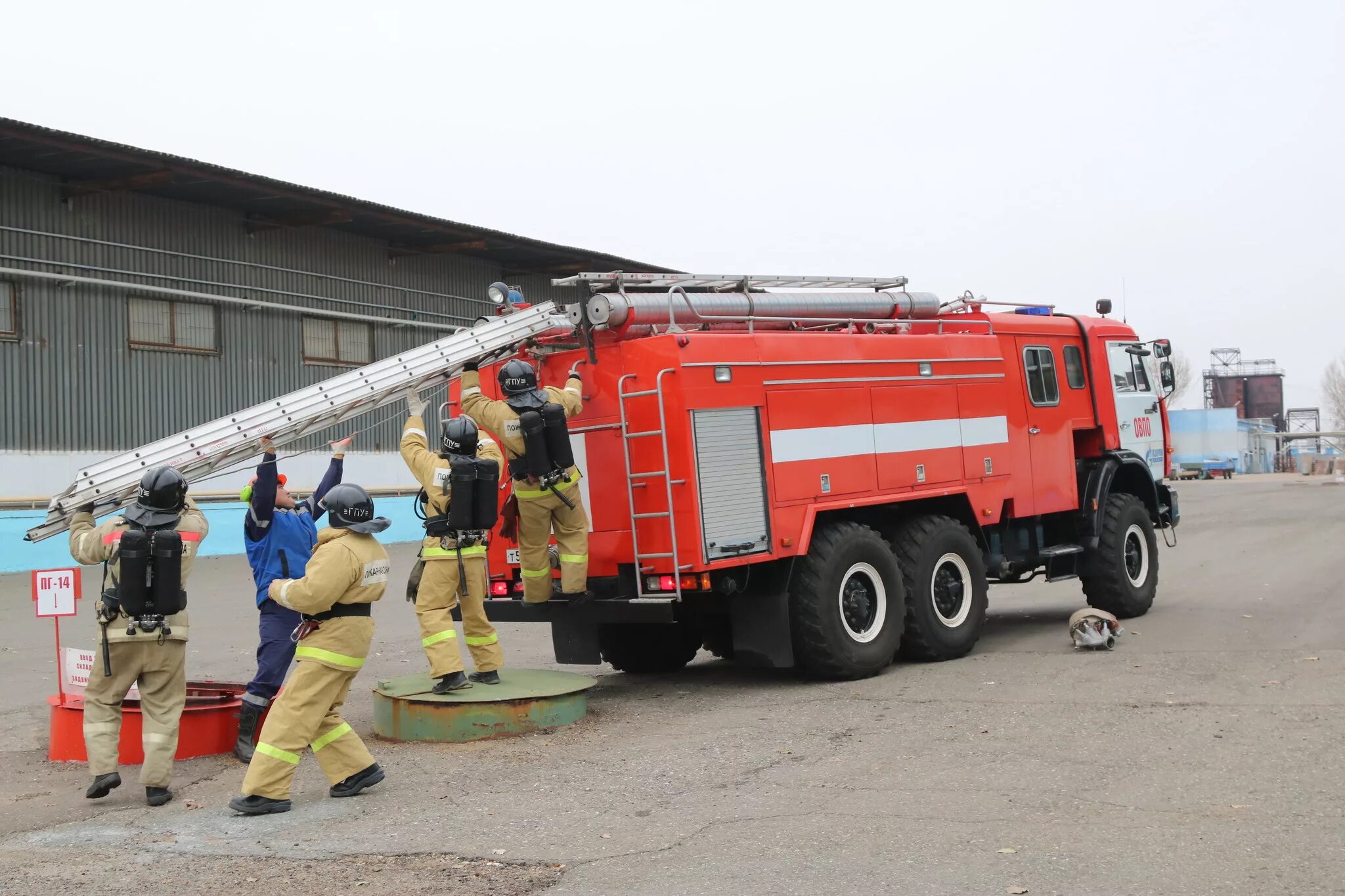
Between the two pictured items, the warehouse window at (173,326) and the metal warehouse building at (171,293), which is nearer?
the metal warehouse building at (171,293)

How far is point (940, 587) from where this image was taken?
36.7ft

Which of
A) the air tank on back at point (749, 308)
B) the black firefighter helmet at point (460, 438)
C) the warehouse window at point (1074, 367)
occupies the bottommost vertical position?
the black firefighter helmet at point (460, 438)

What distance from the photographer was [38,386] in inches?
878

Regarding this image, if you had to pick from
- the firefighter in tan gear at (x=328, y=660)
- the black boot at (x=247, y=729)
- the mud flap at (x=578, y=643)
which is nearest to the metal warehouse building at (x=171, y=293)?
the mud flap at (x=578, y=643)

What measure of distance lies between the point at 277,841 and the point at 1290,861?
4526mm

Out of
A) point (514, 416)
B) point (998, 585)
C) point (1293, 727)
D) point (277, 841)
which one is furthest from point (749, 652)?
point (998, 585)

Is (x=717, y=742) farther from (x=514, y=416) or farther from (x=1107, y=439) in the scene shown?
(x=1107, y=439)

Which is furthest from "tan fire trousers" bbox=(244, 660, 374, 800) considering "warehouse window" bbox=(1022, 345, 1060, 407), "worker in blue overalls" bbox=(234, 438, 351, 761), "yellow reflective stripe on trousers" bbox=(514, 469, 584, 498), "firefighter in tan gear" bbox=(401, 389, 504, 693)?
"warehouse window" bbox=(1022, 345, 1060, 407)

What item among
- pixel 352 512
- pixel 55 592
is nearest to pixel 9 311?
pixel 55 592

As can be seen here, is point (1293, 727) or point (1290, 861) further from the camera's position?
point (1293, 727)

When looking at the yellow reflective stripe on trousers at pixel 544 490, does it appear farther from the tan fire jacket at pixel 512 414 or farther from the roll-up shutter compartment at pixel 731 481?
the roll-up shutter compartment at pixel 731 481

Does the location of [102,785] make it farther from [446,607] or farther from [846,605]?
[846,605]

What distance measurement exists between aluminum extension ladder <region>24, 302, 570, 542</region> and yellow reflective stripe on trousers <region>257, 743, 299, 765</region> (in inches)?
83.5

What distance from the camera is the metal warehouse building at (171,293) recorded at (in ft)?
72.1
